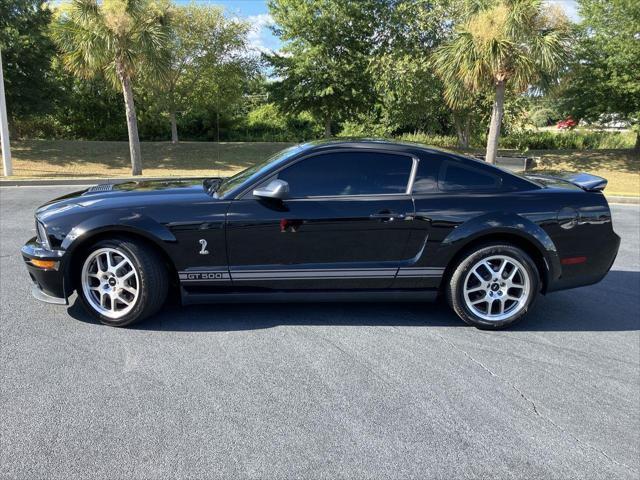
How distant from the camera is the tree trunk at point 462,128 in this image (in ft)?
79.0

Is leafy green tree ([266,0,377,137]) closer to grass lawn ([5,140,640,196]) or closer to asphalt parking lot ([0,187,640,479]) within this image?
grass lawn ([5,140,640,196])

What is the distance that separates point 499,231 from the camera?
3.96 metres

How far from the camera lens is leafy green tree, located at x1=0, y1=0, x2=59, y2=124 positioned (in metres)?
18.6

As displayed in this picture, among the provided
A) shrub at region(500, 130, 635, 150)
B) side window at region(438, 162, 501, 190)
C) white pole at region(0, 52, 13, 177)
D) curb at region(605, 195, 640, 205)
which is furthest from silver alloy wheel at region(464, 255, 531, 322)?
shrub at region(500, 130, 635, 150)

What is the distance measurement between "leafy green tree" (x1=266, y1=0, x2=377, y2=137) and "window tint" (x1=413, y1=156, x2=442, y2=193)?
61.4ft

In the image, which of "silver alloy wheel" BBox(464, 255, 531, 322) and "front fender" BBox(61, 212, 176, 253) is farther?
"silver alloy wheel" BBox(464, 255, 531, 322)

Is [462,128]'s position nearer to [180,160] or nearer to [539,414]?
[180,160]

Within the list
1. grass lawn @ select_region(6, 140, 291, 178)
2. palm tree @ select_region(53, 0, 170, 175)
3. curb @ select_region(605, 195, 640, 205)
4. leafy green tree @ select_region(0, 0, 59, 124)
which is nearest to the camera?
curb @ select_region(605, 195, 640, 205)

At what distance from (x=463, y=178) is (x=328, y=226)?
1.19 meters

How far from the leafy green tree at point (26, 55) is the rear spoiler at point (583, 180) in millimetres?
20112

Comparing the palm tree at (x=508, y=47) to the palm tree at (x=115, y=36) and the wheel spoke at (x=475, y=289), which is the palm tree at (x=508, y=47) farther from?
the wheel spoke at (x=475, y=289)

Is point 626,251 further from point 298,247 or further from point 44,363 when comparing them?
point 44,363

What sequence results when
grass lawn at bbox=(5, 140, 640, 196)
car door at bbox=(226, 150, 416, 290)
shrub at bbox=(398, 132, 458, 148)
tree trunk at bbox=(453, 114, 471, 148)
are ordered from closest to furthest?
car door at bbox=(226, 150, 416, 290), grass lawn at bbox=(5, 140, 640, 196), tree trunk at bbox=(453, 114, 471, 148), shrub at bbox=(398, 132, 458, 148)

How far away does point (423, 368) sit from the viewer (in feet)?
11.1
